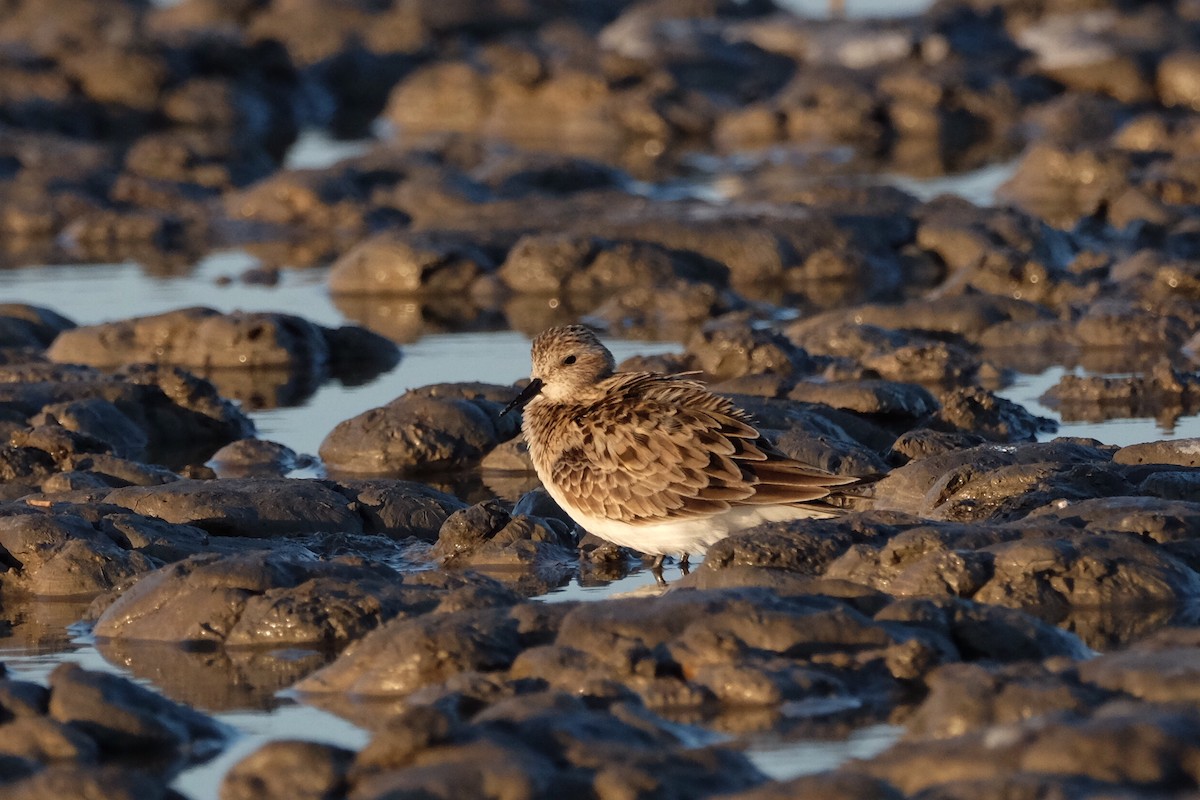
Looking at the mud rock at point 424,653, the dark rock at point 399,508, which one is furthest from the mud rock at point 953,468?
the mud rock at point 424,653

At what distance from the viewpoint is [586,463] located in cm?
842

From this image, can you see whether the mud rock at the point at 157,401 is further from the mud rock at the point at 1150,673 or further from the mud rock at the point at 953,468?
the mud rock at the point at 1150,673

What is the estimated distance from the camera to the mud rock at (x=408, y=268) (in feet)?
57.4

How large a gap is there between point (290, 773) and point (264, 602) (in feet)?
6.66

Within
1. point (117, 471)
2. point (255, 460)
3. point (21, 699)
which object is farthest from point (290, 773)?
point (255, 460)

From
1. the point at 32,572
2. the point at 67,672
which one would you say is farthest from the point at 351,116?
the point at 67,672

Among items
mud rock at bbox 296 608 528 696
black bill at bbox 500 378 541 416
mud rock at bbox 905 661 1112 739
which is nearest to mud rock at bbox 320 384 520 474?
black bill at bbox 500 378 541 416

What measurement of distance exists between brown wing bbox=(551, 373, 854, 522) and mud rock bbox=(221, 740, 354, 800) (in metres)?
2.62

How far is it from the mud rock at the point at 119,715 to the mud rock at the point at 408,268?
36.2 feet

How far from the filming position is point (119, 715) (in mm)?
6406

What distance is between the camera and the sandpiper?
324 inches

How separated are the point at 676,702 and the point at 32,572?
3602mm

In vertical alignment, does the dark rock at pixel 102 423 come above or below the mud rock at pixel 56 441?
below

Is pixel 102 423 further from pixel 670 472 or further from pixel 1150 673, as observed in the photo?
pixel 1150 673
